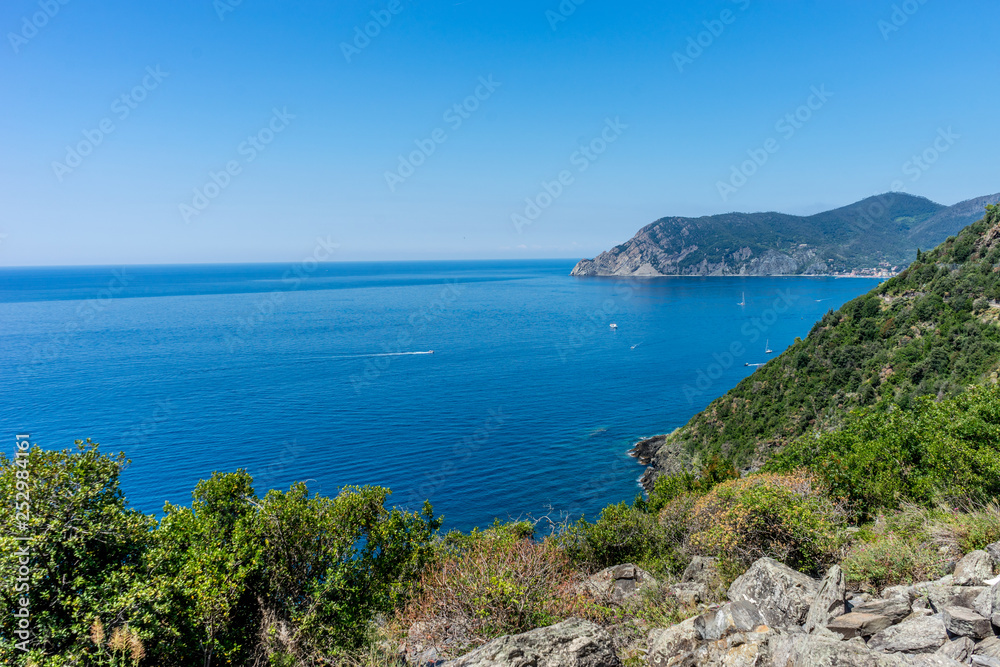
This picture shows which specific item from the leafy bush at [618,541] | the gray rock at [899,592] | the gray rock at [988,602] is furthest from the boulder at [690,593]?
the gray rock at [988,602]

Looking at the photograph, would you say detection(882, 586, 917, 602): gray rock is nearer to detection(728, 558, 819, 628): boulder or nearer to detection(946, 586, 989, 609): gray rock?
detection(946, 586, 989, 609): gray rock

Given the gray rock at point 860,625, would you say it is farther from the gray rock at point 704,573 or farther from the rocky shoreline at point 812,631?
the gray rock at point 704,573

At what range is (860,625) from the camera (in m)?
9.53

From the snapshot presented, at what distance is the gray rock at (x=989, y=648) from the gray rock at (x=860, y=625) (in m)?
1.77

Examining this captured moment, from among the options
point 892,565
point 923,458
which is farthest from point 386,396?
point 892,565

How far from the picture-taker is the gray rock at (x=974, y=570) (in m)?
9.89

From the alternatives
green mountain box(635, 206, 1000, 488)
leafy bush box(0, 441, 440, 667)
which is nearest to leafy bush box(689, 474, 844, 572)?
leafy bush box(0, 441, 440, 667)

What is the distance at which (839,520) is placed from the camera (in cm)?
1736

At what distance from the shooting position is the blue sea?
1972 inches

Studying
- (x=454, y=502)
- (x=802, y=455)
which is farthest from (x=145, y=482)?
(x=802, y=455)

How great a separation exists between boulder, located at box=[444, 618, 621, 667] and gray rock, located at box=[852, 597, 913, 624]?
4897mm

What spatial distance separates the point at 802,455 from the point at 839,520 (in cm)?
1060

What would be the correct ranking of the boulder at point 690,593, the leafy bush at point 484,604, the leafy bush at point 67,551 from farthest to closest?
the boulder at point 690,593 < the leafy bush at point 484,604 < the leafy bush at point 67,551

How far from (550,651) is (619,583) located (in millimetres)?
9001
